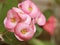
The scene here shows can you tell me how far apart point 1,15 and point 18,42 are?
0.08m

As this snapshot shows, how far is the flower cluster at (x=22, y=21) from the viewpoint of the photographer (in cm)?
41

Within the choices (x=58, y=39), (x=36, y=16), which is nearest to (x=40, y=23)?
(x=36, y=16)

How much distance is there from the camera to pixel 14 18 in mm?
432

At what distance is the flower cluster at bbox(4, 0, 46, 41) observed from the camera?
1.35ft

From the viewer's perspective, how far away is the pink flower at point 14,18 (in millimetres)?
413

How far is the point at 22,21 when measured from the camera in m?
0.42

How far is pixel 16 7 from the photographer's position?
45 cm

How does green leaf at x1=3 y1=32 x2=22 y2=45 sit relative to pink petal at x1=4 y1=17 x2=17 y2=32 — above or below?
below

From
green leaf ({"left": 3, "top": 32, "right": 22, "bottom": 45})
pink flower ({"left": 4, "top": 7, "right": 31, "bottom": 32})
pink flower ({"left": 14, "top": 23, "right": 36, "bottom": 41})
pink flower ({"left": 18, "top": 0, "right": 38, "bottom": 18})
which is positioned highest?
pink flower ({"left": 18, "top": 0, "right": 38, "bottom": 18})

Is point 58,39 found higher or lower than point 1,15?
lower

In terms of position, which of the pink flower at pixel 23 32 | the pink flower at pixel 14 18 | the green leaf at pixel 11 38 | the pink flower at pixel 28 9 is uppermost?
the pink flower at pixel 28 9

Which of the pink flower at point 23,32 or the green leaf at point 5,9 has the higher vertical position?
the green leaf at point 5,9

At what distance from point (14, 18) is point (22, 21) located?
3cm

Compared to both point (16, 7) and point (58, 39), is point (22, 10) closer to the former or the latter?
point (16, 7)
